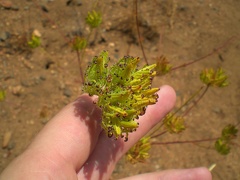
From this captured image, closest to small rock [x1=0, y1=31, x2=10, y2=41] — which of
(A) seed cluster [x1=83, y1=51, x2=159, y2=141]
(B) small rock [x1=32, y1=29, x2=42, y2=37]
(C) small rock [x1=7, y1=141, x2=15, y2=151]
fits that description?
(B) small rock [x1=32, y1=29, x2=42, y2=37]

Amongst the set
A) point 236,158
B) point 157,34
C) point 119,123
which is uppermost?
point 119,123

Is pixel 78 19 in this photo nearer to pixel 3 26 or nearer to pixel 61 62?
pixel 61 62

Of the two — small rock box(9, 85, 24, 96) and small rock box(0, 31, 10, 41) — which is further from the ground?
small rock box(0, 31, 10, 41)

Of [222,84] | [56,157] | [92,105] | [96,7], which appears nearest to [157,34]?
[96,7]

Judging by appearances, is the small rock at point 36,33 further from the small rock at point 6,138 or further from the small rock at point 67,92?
the small rock at point 6,138

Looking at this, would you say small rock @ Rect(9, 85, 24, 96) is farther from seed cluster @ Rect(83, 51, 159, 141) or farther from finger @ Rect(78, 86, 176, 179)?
seed cluster @ Rect(83, 51, 159, 141)

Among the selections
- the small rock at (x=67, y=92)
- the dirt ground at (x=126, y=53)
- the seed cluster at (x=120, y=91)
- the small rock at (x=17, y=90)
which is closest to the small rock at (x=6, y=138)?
the dirt ground at (x=126, y=53)
